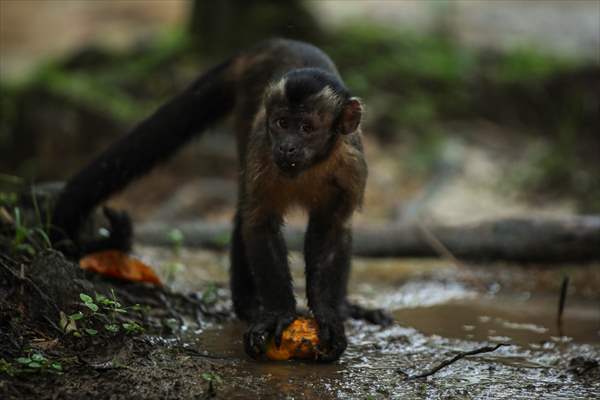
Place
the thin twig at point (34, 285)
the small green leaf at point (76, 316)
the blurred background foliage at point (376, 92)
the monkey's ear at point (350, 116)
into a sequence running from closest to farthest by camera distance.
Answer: the small green leaf at point (76, 316) < the thin twig at point (34, 285) < the monkey's ear at point (350, 116) < the blurred background foliage at point (376, 92)

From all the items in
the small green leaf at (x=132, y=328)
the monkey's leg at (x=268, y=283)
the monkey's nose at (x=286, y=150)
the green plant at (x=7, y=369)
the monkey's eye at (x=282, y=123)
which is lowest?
the green plant at (x=7, y=369)

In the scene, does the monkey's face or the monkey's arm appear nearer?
the monkey's face

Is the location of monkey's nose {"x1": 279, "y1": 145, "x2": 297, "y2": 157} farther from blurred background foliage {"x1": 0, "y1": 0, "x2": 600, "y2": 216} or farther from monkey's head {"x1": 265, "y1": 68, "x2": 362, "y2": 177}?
blurred background foliage {"x1": 0, "y1": 0, "x2": 600, "y2": 216}

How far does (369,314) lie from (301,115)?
1656 mm

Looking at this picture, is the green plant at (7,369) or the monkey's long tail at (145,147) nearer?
the green plant at (7,369)

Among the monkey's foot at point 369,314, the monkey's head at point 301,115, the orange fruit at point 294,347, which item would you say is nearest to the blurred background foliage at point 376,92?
the monkey's foot at point 369,314

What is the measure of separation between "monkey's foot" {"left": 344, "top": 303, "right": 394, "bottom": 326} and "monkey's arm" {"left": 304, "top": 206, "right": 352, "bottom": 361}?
41cm

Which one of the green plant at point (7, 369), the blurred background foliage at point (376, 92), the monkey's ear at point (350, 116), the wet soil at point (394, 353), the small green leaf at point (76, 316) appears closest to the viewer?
the green plant at point (7, 369)

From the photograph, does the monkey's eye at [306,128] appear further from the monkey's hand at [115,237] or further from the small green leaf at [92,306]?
the monkey's hand at [115,237]

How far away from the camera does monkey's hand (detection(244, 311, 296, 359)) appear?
461 centimetres

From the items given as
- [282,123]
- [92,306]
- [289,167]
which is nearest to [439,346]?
[289,167]

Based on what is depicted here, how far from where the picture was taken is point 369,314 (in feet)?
18.6

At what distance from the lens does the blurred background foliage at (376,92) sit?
11.0m

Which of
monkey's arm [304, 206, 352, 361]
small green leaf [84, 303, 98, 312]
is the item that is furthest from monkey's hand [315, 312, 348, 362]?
small green leaf [84, 303, 98, 312]
